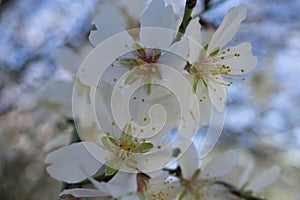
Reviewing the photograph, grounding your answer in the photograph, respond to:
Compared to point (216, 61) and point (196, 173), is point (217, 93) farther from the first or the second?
point (196, 173)

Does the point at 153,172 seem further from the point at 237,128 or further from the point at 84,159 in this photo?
the point at 237,128

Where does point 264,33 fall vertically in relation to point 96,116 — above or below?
below

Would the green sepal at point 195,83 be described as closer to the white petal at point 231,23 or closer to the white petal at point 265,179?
the white petal at point 231,23

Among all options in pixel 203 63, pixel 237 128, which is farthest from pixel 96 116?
pixel 237 128

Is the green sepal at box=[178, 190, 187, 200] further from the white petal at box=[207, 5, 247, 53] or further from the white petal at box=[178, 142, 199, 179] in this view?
the white petal at box=[207, 5, 247, 53]

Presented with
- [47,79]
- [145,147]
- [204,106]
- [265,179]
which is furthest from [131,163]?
[47,79]

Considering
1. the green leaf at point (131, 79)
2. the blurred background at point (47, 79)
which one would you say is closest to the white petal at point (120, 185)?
the green leaf at point (131, 79)
